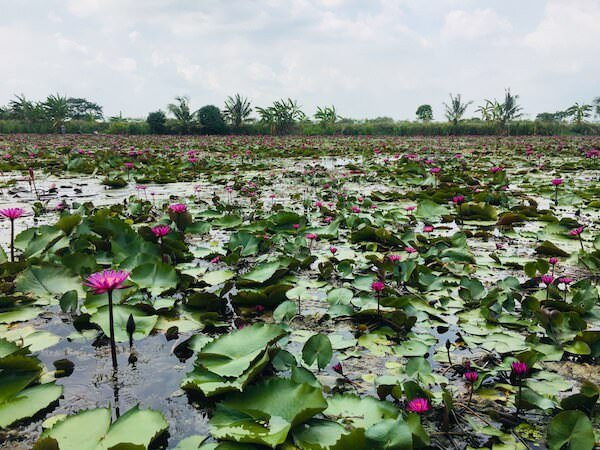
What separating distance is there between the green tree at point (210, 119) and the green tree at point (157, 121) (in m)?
2.40

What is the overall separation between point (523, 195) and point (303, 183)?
2923mm

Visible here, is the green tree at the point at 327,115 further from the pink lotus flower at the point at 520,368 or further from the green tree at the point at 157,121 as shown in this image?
Result: the pink lotus flower at the point at 520,368

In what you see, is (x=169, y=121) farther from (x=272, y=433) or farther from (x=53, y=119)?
(x=272, y=433)

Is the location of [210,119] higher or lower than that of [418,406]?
higher

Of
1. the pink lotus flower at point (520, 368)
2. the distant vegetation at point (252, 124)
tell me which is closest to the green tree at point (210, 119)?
the distant vegetation at point (252, 124)

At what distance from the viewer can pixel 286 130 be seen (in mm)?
28625

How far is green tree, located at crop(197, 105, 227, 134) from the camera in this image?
25906mm

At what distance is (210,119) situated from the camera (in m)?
25.9

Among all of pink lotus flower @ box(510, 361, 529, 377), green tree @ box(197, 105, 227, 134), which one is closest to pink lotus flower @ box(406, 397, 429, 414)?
pink lotus flower @ box(510, 361, 529, 377)

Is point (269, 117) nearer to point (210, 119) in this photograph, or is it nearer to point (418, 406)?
point (210, 119)

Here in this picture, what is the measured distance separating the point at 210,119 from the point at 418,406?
26.5m

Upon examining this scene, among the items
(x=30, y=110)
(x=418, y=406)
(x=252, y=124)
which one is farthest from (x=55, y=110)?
(x=418, y=406)

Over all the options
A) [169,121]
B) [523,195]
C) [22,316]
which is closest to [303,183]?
[523,195]

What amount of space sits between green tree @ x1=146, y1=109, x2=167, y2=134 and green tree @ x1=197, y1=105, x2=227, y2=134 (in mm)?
2395
